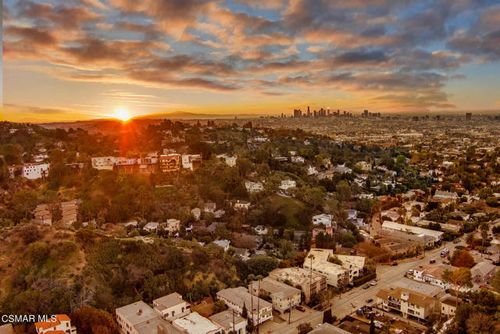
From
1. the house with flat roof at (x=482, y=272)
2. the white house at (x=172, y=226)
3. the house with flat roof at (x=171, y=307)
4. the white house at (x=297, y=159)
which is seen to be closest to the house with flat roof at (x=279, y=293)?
the house with flat roof at (x=171, y=307)

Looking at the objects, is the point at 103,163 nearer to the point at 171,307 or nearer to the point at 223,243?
the point at 223,243

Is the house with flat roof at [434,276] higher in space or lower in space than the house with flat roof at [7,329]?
lower

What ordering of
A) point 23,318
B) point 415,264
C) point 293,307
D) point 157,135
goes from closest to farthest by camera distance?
point 23,318
point 293,307
point 415,264
point 157,135

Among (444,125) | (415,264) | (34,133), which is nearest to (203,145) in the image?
(34,133)

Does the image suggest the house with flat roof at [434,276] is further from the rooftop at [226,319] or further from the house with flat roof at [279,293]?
the rooftop at [226,319]

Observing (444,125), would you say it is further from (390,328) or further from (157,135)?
(390,328)

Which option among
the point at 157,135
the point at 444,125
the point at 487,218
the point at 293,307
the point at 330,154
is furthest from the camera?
the point at 444,125
